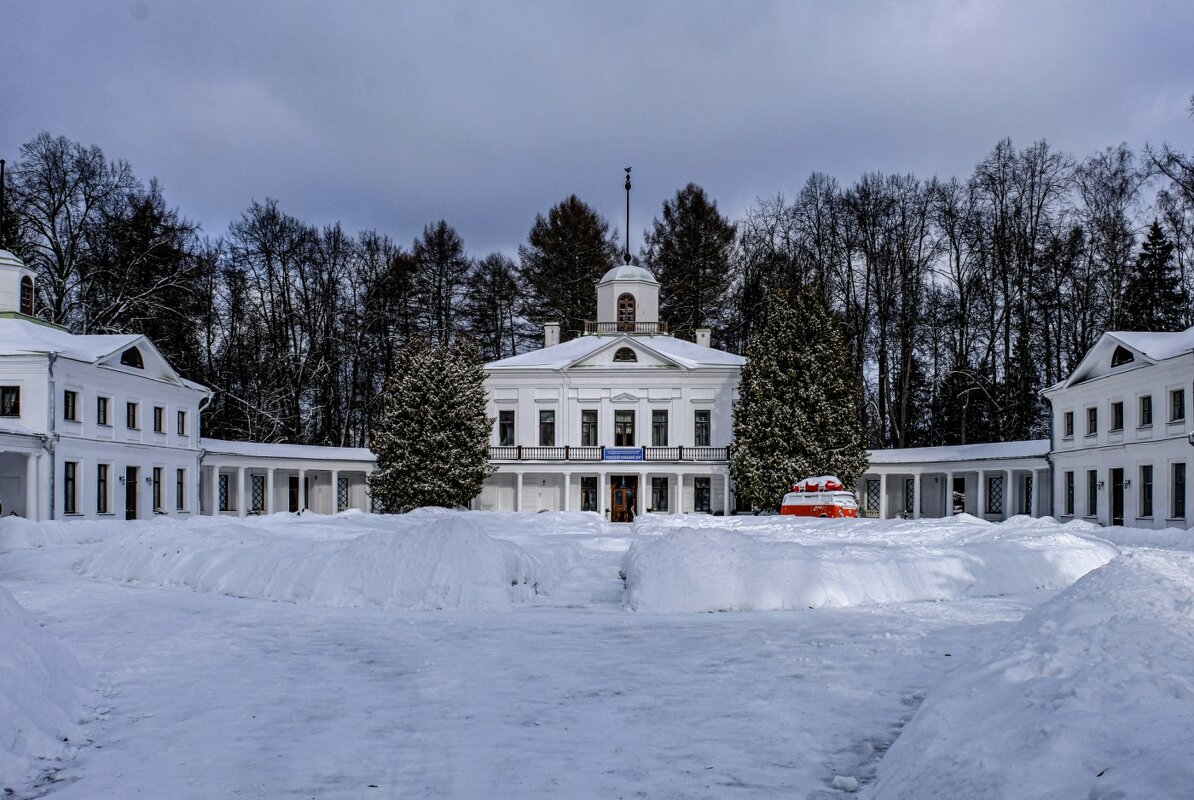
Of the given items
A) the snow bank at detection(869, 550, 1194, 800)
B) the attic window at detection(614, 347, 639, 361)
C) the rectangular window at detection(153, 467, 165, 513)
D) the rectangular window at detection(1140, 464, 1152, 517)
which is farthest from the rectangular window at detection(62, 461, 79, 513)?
the rectangular window at detection(1140, 464, 1152, 517)

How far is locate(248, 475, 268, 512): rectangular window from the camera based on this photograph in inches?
1688

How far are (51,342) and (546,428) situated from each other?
2215 cm

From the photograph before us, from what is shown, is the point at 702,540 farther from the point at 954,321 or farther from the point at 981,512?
the point at 954,321

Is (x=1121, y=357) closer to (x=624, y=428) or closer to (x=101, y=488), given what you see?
(x=624, y=428)

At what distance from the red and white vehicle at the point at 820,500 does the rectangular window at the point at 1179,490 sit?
32.7 ft

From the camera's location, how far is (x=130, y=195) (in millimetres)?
42250

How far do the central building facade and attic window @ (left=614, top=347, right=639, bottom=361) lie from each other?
5 centimetres

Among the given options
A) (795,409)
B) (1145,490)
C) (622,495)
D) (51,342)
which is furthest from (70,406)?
(1145,490)

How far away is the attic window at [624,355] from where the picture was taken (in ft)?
148

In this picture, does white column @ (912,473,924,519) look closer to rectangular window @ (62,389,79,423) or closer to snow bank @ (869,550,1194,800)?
rectangular window @ (62,389,79,423)

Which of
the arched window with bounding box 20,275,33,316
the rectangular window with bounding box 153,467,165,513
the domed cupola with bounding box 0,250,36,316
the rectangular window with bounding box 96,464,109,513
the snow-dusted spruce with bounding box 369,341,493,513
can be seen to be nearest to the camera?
the rectangular window with bounding box 96,464,109,513

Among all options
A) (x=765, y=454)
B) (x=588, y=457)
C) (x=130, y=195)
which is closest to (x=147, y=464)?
(x=130, y=195)

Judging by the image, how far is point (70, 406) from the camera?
99.9ft

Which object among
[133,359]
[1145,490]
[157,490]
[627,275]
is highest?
[627,275]
